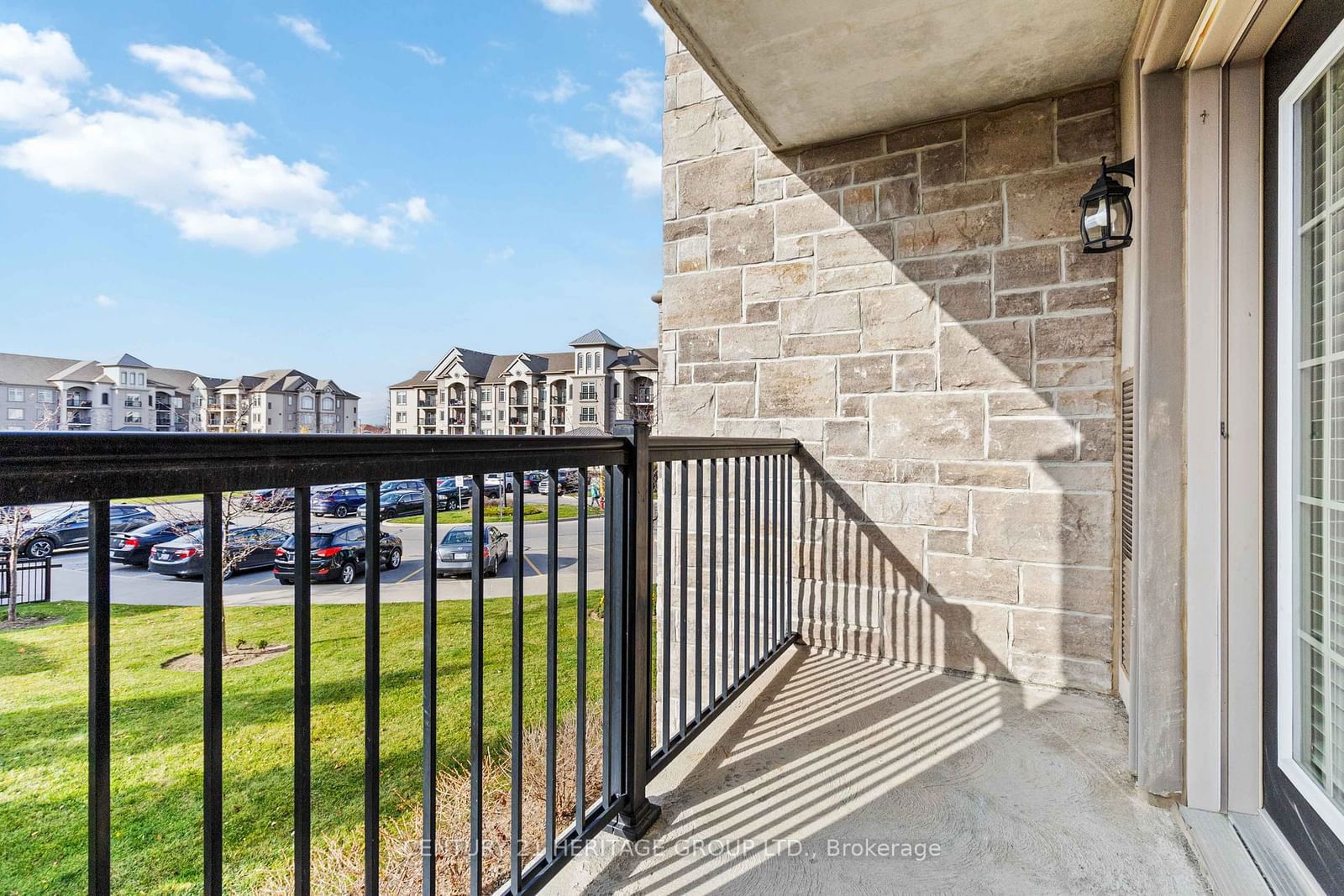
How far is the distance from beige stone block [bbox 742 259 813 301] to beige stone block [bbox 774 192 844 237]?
0.49 feet

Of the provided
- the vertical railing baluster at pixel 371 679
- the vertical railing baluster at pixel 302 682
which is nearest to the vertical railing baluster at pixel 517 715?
the vertical railing baluster at pixel 371 679

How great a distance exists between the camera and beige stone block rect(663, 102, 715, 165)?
3014mm

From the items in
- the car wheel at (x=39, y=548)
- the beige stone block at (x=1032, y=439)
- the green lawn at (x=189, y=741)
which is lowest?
the green lawn at (x=189, y=741)

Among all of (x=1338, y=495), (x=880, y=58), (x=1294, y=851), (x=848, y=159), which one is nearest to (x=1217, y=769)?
(x=1294, y=851)

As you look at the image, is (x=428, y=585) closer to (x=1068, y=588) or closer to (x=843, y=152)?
(x=1068, y=588)

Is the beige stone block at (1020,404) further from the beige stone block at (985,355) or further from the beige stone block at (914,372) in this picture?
the beige stone block at (914,372)

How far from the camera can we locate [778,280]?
2.84 m

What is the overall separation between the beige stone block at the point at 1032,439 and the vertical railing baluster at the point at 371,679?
7.42 feet

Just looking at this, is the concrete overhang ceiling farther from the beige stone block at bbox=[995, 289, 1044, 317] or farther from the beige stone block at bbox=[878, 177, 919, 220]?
the beige stone block at bbox=[995, 289, 1044, 317]

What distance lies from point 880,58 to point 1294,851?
2.36m

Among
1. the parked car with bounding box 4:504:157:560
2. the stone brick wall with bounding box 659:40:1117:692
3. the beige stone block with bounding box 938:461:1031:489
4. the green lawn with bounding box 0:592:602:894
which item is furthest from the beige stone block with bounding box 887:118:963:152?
the green lawn with bounding box 0:592:602:894

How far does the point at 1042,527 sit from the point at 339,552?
5.69 metres

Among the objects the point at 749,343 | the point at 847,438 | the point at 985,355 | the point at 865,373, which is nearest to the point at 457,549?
the point at 749,343

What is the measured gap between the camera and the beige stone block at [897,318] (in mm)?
2533
